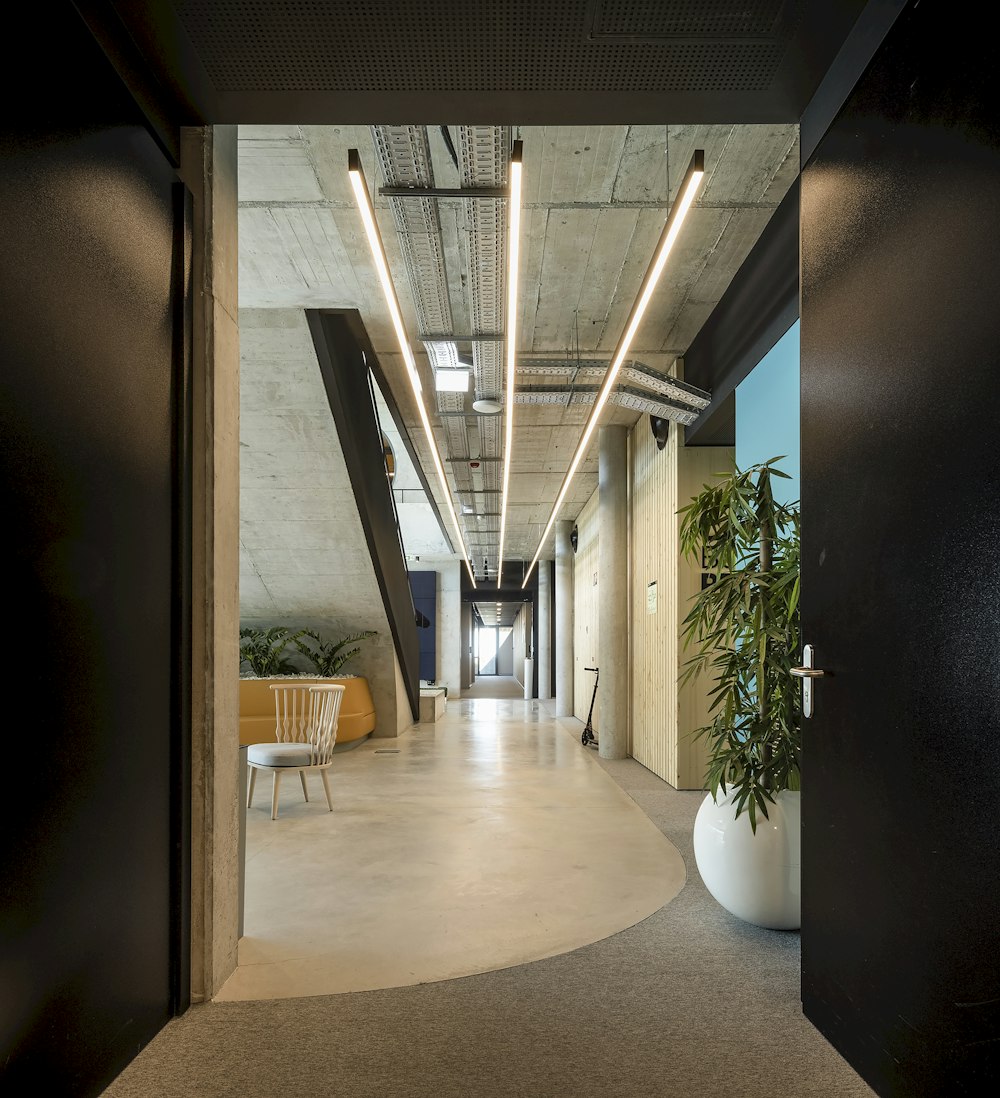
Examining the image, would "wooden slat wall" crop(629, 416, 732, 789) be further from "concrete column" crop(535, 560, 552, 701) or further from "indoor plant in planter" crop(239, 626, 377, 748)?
"concrete column" crop(535, 560, 552, 701)

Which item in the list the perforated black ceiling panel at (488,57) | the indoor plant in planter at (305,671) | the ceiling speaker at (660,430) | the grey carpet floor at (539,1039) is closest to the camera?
the grey carpet floor at (539,1039)

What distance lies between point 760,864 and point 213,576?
2.24m

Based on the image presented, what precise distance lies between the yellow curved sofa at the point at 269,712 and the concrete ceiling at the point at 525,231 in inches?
116

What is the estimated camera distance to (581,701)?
1341 centimetres

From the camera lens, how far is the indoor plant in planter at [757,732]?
3076 millimetres

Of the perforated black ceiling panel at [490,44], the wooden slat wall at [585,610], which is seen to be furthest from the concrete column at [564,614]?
the perforated black ceiling panel at [490,44]

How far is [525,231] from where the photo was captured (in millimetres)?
4730

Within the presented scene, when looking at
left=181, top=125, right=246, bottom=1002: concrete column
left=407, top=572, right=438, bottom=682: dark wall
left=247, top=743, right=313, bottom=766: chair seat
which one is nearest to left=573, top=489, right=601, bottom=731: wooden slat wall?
left=407, top=572, right=438, bottom=682: dark wall

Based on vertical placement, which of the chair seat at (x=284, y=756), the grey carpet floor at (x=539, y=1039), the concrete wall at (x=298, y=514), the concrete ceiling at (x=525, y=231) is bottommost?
the grey carpet floor at (x=539, y=1039)

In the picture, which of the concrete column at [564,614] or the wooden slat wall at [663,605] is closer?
the wooden slat wall at [663,605]

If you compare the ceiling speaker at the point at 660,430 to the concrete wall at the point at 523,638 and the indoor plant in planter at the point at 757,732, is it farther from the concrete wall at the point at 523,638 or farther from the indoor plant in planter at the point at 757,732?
the concrete wall at the point at 523,638

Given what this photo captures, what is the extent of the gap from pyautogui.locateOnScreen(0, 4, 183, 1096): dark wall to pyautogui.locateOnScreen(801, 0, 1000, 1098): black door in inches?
74.3

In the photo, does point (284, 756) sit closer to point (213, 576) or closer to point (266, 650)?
point (213, 576)

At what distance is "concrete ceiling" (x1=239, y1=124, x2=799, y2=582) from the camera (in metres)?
3.87
